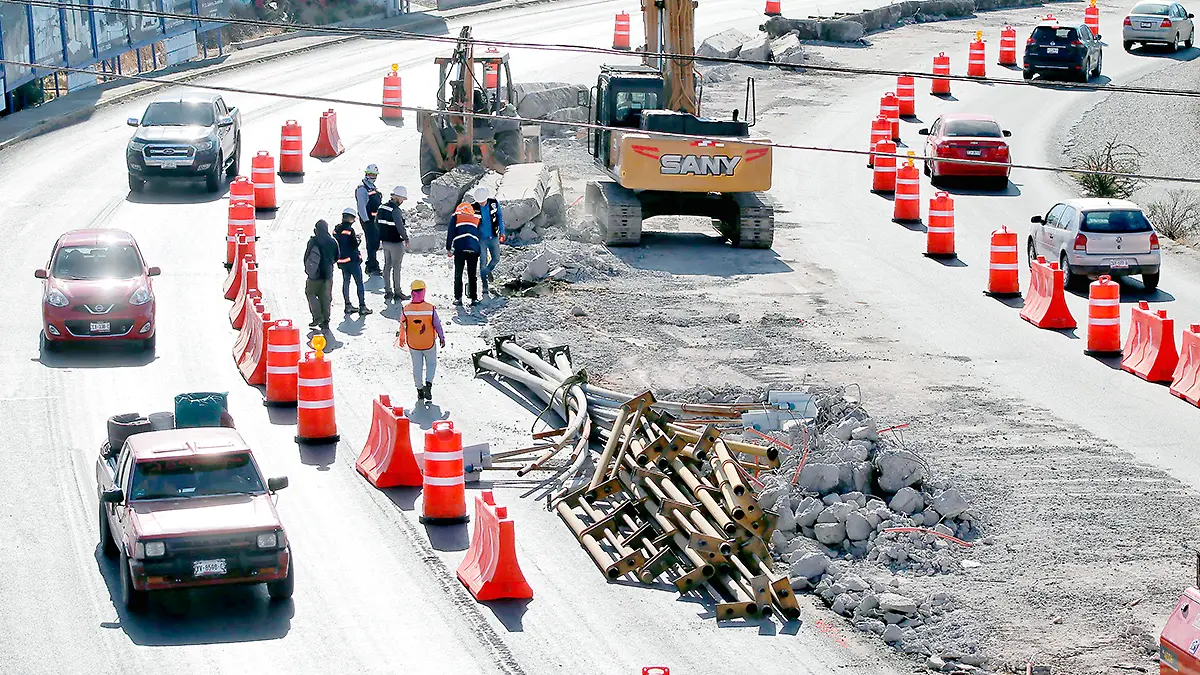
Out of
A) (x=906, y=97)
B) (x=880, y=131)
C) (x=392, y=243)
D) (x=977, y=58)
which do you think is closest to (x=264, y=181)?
(x=392, y=243)

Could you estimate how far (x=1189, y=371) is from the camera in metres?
21.0

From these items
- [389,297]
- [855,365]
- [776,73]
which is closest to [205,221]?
[389,297]

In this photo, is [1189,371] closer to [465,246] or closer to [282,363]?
[465,246]

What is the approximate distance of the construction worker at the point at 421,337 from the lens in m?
20.1

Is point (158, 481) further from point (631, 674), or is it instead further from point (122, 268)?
point (122, 268)

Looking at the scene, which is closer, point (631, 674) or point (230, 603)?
point (631, 674)

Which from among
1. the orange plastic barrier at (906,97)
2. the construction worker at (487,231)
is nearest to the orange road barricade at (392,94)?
the orange plastic barrier at (906,97)

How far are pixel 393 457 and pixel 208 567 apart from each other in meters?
3.86

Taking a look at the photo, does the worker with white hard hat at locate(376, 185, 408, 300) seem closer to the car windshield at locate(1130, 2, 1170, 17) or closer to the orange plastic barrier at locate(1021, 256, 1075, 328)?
the orange plastic barrier at locate(1021, 256, 1075, 328)

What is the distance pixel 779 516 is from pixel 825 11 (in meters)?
45.9

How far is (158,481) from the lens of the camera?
14336 mm

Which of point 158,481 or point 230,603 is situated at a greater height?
point 158,481

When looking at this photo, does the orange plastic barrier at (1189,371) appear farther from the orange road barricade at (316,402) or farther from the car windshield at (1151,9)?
→ the car windshield at (1151,9)

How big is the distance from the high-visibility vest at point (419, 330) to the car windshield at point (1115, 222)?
1141cm
